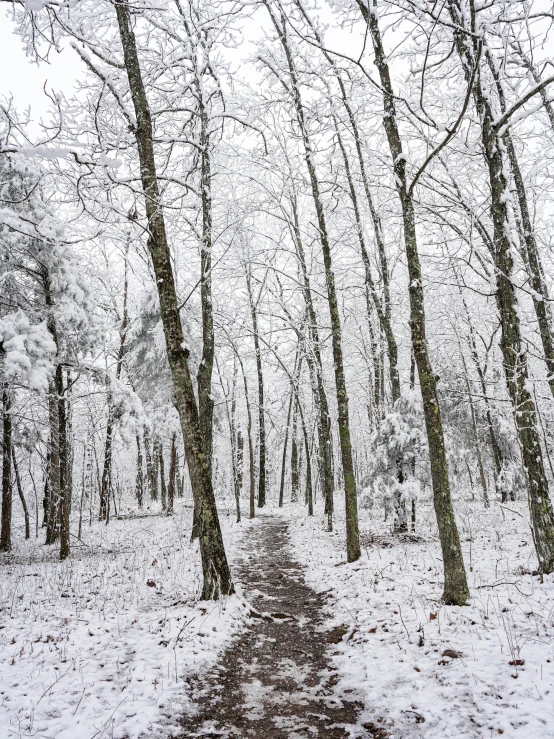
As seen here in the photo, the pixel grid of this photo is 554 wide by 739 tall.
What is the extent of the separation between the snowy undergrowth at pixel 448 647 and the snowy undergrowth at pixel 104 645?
1.78 m

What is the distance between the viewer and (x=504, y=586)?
573 cm

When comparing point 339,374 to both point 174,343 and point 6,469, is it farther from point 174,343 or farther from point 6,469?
point 6,469

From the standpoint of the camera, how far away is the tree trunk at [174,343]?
6.66 m

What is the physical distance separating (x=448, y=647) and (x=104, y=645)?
3885mm

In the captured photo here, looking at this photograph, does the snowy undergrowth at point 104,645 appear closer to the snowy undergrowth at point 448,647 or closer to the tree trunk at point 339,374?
the snowy undergrowth at point 448,647

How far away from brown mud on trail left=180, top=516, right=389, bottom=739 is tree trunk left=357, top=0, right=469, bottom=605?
5.47 feet

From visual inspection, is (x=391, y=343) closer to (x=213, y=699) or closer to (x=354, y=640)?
(x=354, y=640)

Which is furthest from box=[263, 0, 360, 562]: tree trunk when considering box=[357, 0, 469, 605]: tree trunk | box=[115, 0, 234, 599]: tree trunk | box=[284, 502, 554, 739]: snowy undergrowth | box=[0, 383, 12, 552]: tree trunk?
box=[0, 383, 12, 552]: tree trunk

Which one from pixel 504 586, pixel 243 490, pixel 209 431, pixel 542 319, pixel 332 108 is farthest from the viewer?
pixel 243 490

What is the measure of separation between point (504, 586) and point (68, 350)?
37.6ft

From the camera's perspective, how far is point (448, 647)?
4242 millimetres

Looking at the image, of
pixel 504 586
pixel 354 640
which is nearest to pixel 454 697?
pixel 354 640

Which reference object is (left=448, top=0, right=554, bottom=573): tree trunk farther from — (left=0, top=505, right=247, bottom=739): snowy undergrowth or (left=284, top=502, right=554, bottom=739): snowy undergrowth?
(left=0, top=505, right=247, bottom=739): snowy undergrowth

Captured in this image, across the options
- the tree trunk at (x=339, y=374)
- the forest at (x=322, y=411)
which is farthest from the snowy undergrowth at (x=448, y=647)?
the tree trunk at (x=339, y=374)
